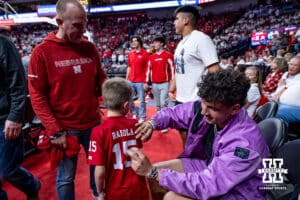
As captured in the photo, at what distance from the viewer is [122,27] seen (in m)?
26.3

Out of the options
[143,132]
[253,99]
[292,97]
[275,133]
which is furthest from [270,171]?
[253,99]

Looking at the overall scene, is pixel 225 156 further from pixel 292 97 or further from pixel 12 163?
pixel 292 97

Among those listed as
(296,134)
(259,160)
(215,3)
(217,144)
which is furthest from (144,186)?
(215,3)

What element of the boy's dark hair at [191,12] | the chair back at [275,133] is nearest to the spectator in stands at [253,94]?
the boy's dark hair at [191,12]

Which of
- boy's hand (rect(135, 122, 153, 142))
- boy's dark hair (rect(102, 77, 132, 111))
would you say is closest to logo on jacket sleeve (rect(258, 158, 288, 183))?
boy's hand (rect(135, 122, 153, 142))

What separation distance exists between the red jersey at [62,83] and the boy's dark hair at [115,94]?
0.36 metres

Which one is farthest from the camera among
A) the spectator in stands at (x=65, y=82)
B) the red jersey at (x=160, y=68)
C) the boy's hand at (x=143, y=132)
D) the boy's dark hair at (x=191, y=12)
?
the red jersey at (x=160, y=68)

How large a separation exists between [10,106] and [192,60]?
167cm

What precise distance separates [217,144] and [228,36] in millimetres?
18891

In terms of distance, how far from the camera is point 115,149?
1830 millimetres

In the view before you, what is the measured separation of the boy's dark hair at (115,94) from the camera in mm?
1826

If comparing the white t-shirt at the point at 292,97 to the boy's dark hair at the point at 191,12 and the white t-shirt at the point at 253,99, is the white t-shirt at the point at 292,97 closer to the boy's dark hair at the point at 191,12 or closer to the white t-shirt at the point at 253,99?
the white t-shirt at the point at 253,99

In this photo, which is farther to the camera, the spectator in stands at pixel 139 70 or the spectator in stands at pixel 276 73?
the spectator in stands at pixel 139 70

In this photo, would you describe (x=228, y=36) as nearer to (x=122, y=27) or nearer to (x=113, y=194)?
(x=122, y=27)
